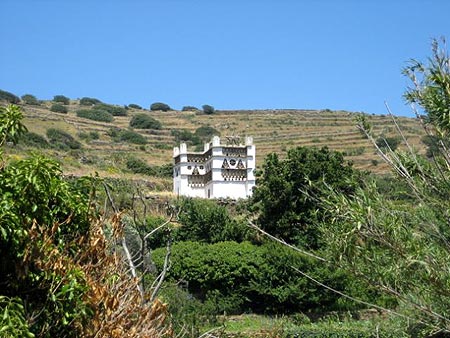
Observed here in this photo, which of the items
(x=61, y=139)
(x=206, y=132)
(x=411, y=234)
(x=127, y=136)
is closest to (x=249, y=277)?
(x=411, y=234)

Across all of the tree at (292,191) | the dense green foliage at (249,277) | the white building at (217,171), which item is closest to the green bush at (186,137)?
the white building at (217,171)

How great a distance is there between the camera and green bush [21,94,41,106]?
90.6 metres

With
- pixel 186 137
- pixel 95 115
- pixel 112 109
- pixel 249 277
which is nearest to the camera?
pixel 249 277

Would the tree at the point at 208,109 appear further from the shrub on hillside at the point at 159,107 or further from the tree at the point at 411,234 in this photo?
the tree at the point at 411,234

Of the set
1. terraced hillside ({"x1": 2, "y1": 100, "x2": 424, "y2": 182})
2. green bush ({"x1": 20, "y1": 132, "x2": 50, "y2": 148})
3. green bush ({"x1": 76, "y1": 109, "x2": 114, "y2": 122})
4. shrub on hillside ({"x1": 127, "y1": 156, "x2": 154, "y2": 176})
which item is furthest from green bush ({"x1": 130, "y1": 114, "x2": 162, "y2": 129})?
shrub on hillside ({"x1": 127, "y1": 156, "x2": 154, "y2": 176})

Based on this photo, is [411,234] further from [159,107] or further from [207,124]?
[159,107]

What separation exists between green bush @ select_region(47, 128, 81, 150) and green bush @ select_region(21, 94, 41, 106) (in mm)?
26890

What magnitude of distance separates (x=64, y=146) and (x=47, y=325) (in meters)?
58.2

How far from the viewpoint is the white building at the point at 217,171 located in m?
45.4

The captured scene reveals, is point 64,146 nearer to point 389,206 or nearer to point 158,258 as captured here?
point 158,258

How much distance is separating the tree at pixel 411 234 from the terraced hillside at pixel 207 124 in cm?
3898

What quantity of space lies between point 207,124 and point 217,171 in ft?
152

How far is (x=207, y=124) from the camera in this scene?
3580 inches

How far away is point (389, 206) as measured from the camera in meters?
6.21
